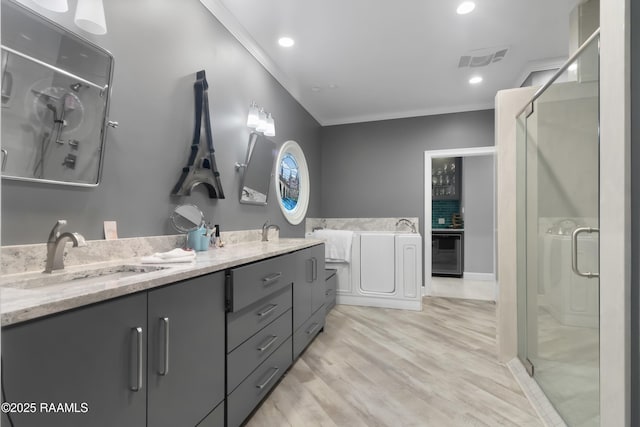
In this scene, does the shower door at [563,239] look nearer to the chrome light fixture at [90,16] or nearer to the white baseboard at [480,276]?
the chrome light fixture at [90,16]

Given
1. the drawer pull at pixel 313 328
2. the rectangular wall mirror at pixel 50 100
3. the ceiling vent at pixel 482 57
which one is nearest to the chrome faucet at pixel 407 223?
the ceiling vent at pixel 482 57

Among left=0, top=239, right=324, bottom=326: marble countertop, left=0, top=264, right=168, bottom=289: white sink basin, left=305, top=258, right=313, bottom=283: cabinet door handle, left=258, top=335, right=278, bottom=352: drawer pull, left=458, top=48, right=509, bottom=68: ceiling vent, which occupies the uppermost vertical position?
left=458, top=48, right=509, bottom=68: ceiling vent

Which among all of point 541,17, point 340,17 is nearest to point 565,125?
point 541,17

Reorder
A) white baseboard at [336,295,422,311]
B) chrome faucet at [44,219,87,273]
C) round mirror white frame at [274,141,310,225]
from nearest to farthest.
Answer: chrome faucet at [44,219,87,273]
round mirror white frame at [274,141,310,225]
white baseboard at [336,295,422,311]

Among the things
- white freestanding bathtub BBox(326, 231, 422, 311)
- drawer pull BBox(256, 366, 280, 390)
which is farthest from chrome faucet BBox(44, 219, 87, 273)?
white freestanding bathtub BBox(326, 231, 422, 311)

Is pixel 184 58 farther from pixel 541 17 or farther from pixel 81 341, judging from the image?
pixel 541 17

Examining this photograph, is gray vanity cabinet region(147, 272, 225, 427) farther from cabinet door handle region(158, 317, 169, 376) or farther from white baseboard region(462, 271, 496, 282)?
white baseboard region(462, 271, 496, 282)

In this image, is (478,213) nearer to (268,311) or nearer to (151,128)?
(268,311)

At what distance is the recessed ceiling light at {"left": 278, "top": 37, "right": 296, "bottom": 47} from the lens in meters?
2.56

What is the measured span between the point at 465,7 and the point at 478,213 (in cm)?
380

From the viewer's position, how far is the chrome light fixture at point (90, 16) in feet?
3.88

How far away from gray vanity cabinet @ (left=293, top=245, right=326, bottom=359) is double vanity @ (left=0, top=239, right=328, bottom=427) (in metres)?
0.29

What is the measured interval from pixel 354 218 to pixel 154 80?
129 inches

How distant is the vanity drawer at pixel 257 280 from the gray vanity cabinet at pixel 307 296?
8.5 inches
